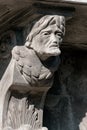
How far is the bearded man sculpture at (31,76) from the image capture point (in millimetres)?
2451

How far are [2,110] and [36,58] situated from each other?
10.9 inches

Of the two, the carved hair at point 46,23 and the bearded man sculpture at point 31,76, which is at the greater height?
the carved hair at point 46,23

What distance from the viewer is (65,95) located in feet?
9.70

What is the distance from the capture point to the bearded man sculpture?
245 centimetres

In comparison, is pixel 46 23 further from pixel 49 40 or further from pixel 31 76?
pixel 31 76

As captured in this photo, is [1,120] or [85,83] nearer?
[1,120]

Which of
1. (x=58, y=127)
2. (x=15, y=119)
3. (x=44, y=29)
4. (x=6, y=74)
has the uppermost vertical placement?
(x=44, y=29)

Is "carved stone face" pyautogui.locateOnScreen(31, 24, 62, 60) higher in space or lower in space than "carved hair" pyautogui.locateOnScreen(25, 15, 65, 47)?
lower

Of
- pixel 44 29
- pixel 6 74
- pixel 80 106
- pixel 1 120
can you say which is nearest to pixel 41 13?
pixel 44 29

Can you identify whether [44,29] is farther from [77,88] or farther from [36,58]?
[77,88]

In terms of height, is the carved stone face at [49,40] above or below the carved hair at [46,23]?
below

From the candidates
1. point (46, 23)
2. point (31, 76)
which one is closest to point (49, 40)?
point (46, 23)

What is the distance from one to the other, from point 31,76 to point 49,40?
0.18 m

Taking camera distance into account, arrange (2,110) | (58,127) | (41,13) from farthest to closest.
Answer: (58,127) < (2,110) < (41,13)
